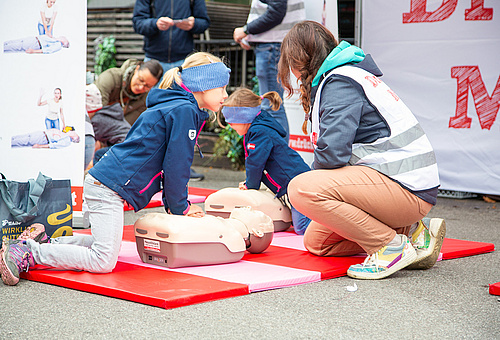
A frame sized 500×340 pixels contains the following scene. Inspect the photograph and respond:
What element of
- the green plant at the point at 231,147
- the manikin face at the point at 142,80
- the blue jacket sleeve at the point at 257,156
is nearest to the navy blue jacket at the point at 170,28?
the manikin face at the point at 142,80

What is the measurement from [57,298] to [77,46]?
208cm

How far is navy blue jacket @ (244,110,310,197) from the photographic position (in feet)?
14.8

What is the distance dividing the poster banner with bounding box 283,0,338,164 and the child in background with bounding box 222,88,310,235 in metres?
0.96

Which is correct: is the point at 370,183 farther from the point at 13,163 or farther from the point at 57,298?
the point at 13,163

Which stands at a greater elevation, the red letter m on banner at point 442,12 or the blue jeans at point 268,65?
the red letter m on banner at point 442,12

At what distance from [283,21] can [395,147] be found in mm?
2825

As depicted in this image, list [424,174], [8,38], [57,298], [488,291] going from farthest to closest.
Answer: [8,38]
[424,174]
[488,291]
[57,298]

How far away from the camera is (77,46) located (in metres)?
4.34

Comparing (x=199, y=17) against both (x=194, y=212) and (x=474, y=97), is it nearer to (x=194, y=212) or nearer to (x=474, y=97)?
(x=474, y=97)

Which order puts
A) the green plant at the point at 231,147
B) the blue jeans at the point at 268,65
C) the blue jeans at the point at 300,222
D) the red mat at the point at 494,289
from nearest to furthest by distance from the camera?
the red mat at the point at 494,289 → the blue jeans at the point at 300,222 → the blue jeans at the point at 268,65 → the green plant at the point at 231,147

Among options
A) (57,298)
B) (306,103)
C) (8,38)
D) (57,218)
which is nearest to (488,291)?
(306,103)

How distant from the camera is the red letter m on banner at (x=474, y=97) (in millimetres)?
5672

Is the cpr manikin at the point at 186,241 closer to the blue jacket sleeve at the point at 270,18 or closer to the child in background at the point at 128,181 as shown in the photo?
the child in background at the point at 128,181

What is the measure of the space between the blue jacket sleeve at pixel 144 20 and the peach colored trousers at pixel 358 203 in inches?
157
